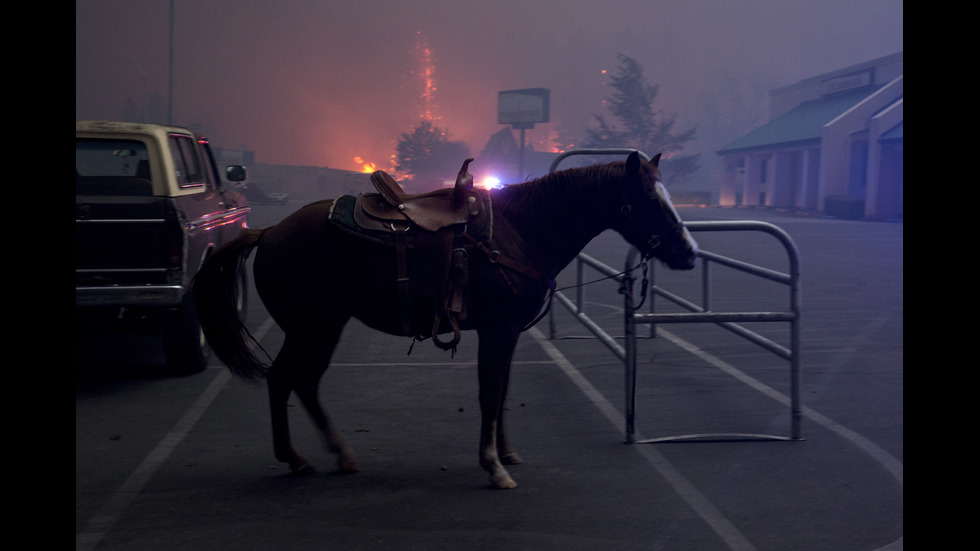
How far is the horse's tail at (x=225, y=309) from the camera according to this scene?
508 centimetres

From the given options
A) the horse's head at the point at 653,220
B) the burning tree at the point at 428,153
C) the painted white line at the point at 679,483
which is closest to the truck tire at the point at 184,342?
the painted white line at the point at 679,483

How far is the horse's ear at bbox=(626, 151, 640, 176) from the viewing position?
15.9 feet

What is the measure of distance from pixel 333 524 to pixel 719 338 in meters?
6.48

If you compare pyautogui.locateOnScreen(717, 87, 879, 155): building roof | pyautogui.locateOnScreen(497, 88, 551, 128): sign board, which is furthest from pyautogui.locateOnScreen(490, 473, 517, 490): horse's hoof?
pyautogui.locateOnScreen(497, 88, 551, 128): sign board

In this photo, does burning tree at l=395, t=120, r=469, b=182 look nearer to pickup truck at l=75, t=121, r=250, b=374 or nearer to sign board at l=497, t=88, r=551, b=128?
sign board at l=497, t=88, r=551, b=128

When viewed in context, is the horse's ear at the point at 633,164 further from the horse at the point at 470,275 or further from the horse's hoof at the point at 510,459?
the horse's hoof at the point at 510,459

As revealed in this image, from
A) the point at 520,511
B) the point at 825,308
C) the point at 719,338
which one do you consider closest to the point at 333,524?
the point at 520,511

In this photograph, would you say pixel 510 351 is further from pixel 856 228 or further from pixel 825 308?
pixel 856 228

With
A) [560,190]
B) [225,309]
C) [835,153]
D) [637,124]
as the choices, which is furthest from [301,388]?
[637,124]

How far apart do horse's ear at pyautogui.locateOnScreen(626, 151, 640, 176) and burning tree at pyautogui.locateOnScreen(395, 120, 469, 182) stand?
105 m

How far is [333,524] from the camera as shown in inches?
168

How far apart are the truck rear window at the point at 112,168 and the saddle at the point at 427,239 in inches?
140
